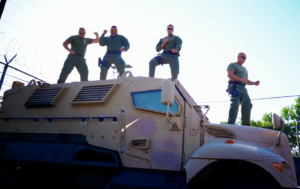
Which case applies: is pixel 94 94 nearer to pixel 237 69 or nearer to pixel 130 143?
pixel 130 143

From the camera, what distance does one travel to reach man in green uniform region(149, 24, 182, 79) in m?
7.17

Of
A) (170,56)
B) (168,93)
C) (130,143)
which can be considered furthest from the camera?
(170,56)

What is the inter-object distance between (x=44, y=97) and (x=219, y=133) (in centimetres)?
395

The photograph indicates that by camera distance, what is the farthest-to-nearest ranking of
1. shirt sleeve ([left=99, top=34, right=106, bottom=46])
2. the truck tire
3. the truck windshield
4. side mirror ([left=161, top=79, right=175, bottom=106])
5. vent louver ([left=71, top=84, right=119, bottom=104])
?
shirt sleeve ([left=99, top=34, right=106, bottom=46]), vent louver ([left=71, top=84, right=119, bottom=104]), the truck windshield, side mirror ([left=161, top=79, right=175, bottom=106]), the truck tire

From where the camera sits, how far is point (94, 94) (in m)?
5.54

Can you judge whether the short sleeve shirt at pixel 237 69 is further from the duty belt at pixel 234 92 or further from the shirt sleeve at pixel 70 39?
the shirt sleeve at pixel 70 39

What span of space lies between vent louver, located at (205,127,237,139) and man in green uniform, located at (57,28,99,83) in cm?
433

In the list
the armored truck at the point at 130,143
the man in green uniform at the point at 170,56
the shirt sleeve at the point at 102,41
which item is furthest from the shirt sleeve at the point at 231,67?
the shirt sleeve at the point at 102,41

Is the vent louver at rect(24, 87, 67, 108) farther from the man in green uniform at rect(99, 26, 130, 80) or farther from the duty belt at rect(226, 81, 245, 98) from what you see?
the duty belt at rect(226, 81, 245, 98)

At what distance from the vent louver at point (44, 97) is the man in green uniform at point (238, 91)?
12.7ft

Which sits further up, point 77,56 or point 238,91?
point 77,56

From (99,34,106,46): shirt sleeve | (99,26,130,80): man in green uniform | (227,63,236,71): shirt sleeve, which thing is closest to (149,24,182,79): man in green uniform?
(99,26,130,80): man in green uniform

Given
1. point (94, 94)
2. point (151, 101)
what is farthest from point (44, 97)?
point (151, 101)

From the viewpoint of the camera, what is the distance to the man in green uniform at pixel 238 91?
6.12 meters
